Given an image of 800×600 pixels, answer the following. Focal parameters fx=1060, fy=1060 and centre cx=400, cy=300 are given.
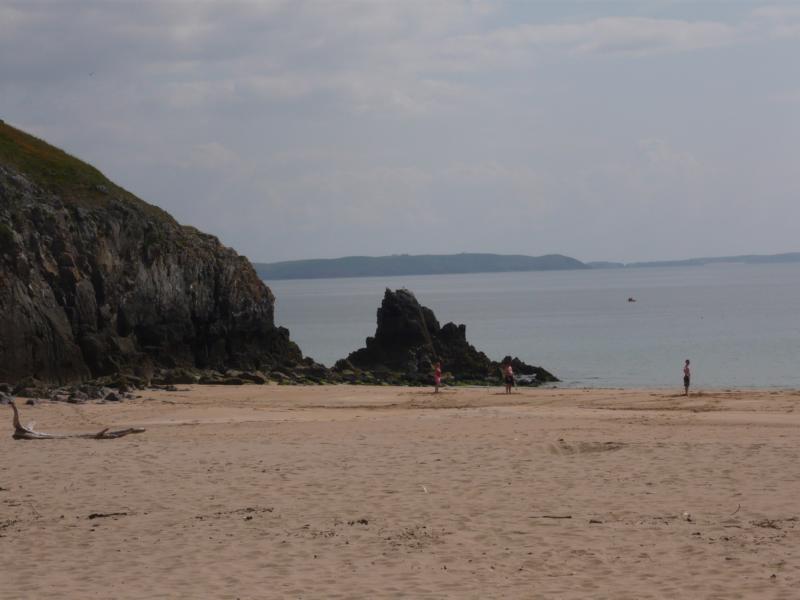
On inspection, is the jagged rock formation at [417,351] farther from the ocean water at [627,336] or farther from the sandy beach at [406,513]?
the sandy beach at [406,513]

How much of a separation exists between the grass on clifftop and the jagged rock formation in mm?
12406

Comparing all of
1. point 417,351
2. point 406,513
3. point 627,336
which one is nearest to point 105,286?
point 417,351

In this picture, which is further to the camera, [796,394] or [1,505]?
[796,394]

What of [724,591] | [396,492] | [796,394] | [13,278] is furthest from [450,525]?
[13,278]

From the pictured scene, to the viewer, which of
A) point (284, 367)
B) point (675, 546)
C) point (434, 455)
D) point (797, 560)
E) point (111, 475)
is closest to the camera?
point (797, 560)

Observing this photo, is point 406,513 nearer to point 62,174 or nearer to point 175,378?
point 175,378

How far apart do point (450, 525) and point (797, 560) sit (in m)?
4.12

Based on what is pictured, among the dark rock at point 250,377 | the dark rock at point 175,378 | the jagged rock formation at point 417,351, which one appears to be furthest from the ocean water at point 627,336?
the dark rock at point 175,378

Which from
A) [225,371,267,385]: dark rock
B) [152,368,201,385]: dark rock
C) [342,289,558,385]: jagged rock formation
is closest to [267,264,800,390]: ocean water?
[342,289,558,385]: jagged rock formation

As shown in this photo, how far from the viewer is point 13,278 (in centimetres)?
3959

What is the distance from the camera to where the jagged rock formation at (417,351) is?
53156 mm

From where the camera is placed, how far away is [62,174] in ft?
157

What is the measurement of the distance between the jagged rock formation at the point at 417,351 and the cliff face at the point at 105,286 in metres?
5.10

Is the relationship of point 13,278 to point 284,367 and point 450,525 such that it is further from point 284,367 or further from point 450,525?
point 450,525
